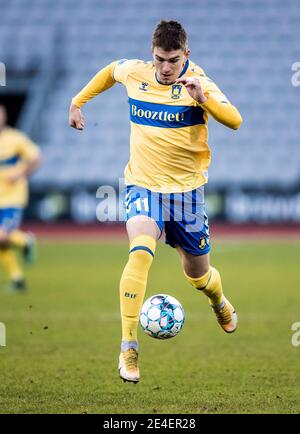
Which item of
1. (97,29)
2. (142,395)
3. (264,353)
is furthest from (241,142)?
(142,395)

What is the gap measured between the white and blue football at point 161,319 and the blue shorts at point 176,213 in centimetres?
52

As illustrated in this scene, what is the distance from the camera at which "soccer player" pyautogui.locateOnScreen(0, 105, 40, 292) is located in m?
11.6

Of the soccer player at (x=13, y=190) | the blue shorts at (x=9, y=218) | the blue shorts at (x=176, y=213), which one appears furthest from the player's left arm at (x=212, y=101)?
the blue shorts at (x=9, y=218)

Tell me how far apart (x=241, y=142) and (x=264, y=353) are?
15.8 meters

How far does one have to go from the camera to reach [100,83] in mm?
6332

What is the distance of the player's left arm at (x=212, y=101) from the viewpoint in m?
5.36

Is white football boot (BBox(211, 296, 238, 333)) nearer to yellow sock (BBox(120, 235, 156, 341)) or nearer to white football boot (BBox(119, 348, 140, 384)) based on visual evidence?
yellow sock (BBox(120, 235, 156, 341))

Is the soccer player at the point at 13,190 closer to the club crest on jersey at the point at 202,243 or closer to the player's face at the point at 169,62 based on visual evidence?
the club crest on jersey at the point at 202,243

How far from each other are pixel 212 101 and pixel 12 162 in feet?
24.3

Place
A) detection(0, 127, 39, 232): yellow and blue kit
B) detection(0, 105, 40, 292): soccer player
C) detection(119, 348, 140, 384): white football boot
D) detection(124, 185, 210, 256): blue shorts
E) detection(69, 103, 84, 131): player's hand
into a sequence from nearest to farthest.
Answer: detection(119, 348, 140, 384): white football boot → detection(124, 185, 210, 256): blue shorts → detection(69, 103, 84, 131): player's hand → detection(0, 105, 40, 292): soccer player → detection(0, 127, 39, 232): yellow and blue kit

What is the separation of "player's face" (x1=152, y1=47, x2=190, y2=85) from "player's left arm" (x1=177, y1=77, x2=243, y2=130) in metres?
0.22

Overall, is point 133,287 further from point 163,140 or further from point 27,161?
point 27,161

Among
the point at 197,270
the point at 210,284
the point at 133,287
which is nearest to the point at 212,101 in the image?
the point at 133,287

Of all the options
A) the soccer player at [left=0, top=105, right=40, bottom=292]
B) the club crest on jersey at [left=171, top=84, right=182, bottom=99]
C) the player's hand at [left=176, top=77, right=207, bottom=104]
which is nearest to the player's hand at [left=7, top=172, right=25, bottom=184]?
the soccer player at [left=0, top=105, right=40, bottom=292]
